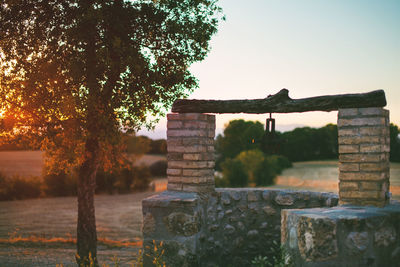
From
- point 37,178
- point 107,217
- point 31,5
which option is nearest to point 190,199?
point 31,5

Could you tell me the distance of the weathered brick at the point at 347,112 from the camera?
528 cm

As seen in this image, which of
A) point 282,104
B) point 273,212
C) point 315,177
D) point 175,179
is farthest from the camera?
point 315,177

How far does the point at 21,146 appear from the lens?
7938 mm

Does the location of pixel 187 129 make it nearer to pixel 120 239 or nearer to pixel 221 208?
pixel 221 208

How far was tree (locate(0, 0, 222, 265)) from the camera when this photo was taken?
7246 mm

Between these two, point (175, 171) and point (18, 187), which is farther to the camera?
point (18, 187)

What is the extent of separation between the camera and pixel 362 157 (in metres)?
5.23

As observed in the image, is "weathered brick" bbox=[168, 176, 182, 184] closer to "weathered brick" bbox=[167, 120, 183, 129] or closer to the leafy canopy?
"weathered brick" bbox=[167, 120, 183, 129]

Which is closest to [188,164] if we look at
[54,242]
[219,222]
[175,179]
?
[175,179]

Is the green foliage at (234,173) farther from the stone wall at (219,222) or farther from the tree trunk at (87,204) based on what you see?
the stone wall at (219,222)

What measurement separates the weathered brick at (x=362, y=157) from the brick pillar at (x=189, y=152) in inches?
83.6

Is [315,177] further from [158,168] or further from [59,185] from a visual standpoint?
[59,185]

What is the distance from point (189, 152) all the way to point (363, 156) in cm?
259

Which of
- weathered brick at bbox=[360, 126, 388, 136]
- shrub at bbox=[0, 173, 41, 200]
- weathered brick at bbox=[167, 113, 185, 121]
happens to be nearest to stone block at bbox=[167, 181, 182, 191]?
weathered brick at bbox=[167, 113, 185, 121]
